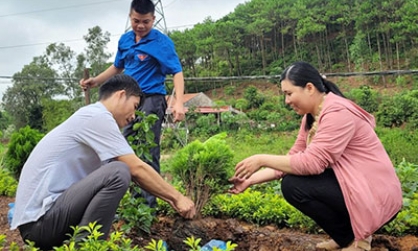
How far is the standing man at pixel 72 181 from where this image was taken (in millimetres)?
2100

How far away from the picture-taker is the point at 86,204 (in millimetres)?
2107

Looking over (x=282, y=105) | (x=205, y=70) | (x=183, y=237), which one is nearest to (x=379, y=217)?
(x=183, y=237)

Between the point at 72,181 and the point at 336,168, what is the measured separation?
1.39 metres

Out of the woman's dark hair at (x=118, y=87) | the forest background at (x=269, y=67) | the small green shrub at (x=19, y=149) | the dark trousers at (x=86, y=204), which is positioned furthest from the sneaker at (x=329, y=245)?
the forest background at (x=269, y=67)

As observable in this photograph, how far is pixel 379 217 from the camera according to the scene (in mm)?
2277

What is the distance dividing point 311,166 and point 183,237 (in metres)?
0.93

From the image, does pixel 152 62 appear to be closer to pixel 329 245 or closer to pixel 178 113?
pixel 178 113

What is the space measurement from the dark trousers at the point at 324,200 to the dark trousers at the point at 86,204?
95 cm

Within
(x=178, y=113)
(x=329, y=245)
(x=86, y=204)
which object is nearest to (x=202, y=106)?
(x=178, y=113)

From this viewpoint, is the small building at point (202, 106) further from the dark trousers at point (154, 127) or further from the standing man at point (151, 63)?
the dark trousers at point (154, 127)

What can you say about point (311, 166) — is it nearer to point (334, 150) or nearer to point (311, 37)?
point (334, 150)

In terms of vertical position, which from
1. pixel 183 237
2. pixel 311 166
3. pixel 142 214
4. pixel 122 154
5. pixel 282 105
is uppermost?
pixel 122 154

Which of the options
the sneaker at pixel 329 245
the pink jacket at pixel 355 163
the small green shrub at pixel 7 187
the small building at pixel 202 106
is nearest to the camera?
the pink jacket at pixel 355 163

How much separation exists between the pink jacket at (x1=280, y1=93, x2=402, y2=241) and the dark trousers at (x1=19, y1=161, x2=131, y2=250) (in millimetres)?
947
